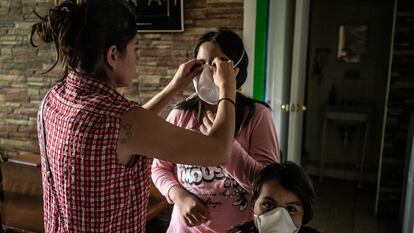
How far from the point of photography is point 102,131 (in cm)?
79

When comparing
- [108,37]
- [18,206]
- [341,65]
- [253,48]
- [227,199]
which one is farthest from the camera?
[341,65]

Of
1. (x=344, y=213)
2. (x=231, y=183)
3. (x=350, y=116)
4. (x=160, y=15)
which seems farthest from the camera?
(x=350, y=116)

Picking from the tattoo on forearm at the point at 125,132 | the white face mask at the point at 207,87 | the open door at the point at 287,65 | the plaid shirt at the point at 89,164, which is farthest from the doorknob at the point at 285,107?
the tattoo on forearm at the point at 125,132

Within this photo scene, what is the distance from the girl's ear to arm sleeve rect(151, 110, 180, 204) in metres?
0.39

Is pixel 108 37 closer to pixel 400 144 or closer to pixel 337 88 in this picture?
pixel 400 144

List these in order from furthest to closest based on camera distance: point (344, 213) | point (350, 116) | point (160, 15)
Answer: point (350, 116) → point (344, 213) → point (160, 15)

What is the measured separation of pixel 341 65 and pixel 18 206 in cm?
342

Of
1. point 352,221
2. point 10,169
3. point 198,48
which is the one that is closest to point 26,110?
point 10,169

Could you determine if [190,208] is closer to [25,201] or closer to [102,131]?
[102,131]

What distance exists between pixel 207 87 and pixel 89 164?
17.2 inches

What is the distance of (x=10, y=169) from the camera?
7.85 ft

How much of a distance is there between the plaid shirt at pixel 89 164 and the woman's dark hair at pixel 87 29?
0.17 feet

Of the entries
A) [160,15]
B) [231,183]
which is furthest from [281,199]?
[160,15]

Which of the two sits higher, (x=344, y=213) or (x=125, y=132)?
(x=125, y=132)
